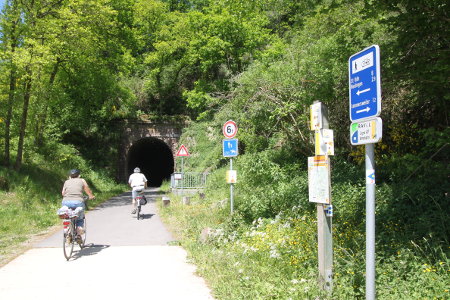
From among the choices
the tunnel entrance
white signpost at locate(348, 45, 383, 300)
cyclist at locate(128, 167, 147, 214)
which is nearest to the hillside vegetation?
white signpost at locate(348, 45, 383, 300)

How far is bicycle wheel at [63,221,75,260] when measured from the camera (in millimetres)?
6672

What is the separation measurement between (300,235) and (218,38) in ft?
59.9

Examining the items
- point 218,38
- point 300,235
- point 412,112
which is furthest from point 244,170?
point 218,38

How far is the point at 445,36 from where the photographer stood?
6.00 metres

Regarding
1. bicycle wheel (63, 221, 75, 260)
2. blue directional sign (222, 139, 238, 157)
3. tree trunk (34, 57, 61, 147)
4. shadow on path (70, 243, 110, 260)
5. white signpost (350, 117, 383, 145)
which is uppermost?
tree trunk (34, 57, 61, 147)

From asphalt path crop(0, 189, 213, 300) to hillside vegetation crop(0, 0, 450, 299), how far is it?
401 mm

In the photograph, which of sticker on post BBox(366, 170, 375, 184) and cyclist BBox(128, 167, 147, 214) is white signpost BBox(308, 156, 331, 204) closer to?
sticker on post BBox(366, 170, 375, 184)

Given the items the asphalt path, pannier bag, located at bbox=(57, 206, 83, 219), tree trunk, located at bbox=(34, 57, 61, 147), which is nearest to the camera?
the asphalt path

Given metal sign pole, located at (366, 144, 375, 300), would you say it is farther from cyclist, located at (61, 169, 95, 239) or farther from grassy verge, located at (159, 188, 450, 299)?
cyclist, located at (61, 169, 95, 239)

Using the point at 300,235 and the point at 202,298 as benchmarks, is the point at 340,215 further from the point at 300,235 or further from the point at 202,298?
the point at 202,298

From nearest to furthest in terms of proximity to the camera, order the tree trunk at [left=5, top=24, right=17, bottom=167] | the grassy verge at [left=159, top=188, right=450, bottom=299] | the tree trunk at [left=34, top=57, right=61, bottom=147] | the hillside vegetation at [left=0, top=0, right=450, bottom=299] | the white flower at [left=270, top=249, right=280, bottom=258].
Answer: the grassy verge at [left=159, top=188, right=450, bottom=299], the hillside vegetation at [left=0, top=0, right=450, bottom=299], the white flower at [left=270, top=249, right=280, bottom=258], the tree trunk at [left=5, top=24, right=17, bottom=167], the tree trunk at [left=34, top=57, right=61, bottom=147]

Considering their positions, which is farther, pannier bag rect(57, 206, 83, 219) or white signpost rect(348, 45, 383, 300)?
pannier bag rect(57, 206, 83, 219)

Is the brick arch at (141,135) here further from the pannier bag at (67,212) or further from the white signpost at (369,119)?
the white signpost at (369,119)

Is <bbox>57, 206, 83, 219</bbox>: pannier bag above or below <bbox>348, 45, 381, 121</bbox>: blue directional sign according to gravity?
below
